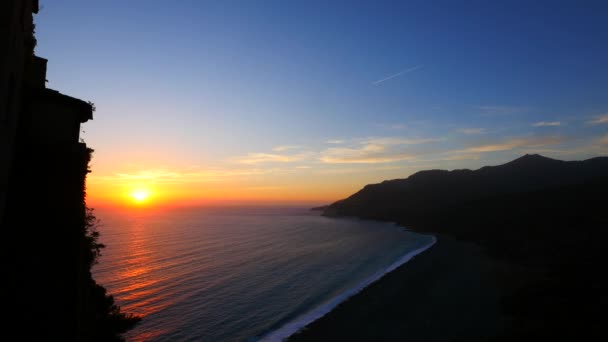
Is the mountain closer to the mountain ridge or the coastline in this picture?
the mountain ridge

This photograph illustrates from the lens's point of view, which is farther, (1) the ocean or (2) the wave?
(1) the ocean

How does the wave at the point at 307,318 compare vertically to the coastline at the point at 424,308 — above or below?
below

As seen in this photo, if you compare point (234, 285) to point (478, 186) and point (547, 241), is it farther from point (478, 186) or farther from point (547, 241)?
point (478, 186)

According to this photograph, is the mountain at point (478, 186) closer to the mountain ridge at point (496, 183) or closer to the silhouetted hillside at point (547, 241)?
the mountain ridge at point (496, 183)

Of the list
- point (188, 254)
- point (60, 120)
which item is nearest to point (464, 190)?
point (188, 254)

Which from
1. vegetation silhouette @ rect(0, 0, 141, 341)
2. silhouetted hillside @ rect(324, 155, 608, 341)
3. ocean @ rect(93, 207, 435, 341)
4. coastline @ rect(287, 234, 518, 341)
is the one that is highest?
vegetation silhouette @ rect(0, 0, 141, 341)

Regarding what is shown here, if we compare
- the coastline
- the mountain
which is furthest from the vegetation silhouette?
the mountain

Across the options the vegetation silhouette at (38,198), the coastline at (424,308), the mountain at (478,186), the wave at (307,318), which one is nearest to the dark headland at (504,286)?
the coastline at (424,308)

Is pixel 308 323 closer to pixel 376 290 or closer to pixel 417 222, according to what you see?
pixel 376 290
